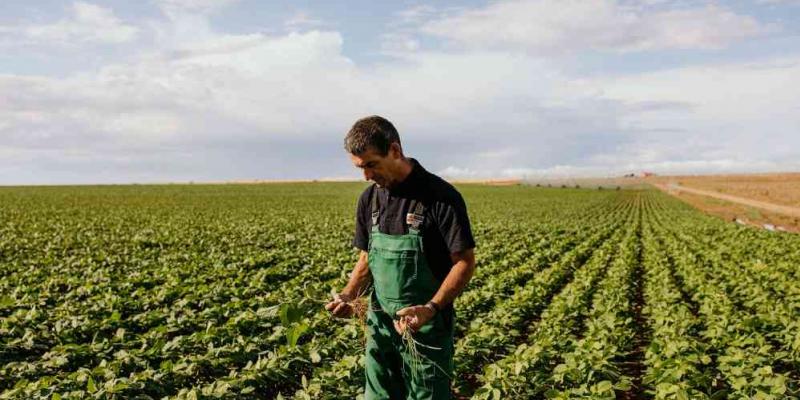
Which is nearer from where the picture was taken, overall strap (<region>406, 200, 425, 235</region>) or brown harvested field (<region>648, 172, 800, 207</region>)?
overall strap (<region>406, 200, 425, 235</region>)

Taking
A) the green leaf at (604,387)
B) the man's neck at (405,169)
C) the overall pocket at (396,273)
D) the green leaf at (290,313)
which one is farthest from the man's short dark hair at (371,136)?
the green leaf at (604,387)

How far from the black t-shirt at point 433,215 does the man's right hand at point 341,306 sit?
49cm

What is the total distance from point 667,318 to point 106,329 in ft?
25.1

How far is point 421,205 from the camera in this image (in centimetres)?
329

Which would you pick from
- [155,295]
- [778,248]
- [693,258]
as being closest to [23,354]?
[155,295]

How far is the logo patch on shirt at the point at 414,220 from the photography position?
3.27 metres

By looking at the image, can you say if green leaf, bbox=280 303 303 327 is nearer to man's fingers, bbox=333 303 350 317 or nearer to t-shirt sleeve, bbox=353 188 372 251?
man's fingers, bbox=333 303 350 317

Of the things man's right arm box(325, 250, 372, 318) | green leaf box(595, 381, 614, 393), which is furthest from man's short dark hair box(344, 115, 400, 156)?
green leaf box(595, 381, 614, 393)

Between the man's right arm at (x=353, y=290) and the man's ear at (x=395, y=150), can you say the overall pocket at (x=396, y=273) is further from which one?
the man's ear at (x=395, y=150)

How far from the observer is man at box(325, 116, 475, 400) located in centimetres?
316

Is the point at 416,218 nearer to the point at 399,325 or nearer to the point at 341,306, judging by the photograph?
the point at 399,325

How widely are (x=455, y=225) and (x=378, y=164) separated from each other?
20.1 inches

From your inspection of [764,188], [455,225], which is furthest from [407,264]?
[764,188]

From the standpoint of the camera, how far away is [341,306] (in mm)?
3574
